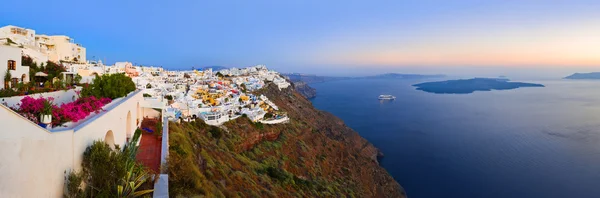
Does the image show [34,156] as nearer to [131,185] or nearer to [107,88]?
[131,185]

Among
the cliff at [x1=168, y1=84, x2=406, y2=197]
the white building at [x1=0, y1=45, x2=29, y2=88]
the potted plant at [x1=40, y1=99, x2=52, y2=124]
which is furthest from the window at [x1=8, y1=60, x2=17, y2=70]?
the potted plant at [x1=40, y1=99, x2=52, y2=124]

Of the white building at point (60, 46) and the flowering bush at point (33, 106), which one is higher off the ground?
the white building at point (60, 46)

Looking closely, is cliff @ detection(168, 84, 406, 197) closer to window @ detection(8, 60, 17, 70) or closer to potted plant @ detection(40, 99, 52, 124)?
potted plant @ detection(40, 99, 52, 124)

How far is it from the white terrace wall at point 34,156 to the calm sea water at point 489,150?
24760 mm

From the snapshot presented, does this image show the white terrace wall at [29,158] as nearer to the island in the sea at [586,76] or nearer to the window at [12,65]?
the window at [12,65]

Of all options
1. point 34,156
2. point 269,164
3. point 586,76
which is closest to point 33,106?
point 34,156

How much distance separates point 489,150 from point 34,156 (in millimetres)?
39120

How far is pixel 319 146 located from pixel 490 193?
518 inches

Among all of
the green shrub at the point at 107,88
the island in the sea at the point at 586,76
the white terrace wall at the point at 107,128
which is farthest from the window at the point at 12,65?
the island in the sea at the point at 586,76

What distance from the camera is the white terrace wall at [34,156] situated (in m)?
2.84

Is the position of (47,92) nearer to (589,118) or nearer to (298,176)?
(298,176)

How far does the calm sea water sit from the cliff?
14.0ft

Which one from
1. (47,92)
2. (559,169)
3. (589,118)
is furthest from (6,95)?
(589,118)

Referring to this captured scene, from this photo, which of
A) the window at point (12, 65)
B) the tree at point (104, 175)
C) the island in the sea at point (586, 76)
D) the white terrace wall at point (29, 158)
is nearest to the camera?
the white terrace wall at point (29, 158)
